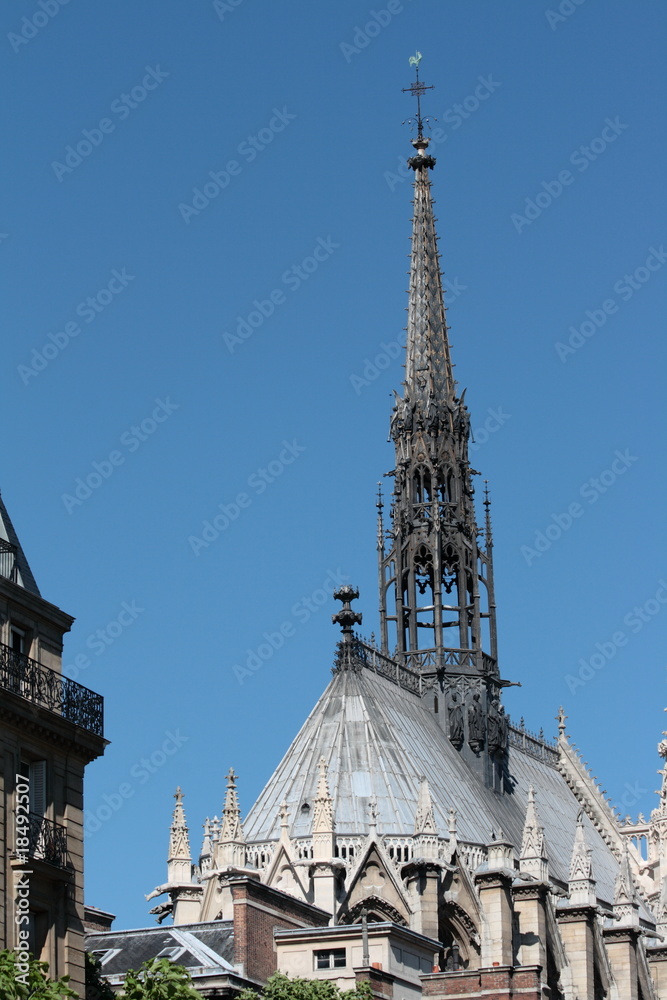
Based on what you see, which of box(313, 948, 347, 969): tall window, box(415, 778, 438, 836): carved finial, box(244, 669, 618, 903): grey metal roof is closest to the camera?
box(313, 948, 347, 969): tall window

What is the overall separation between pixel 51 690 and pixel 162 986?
6.43 metres

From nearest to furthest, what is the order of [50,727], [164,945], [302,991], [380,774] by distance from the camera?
[50,727]
[302,991]
[164,945]
[380,774]

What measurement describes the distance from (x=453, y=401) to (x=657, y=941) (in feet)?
88.6

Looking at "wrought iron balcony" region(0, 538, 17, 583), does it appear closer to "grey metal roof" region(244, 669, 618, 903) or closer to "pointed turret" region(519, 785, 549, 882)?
"grey metal roof" region(244, 669, 618, 903)

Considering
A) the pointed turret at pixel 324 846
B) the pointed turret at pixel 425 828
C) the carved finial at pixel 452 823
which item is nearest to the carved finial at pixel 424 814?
the pointed turret at pixel 425 828

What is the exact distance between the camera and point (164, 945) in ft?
203

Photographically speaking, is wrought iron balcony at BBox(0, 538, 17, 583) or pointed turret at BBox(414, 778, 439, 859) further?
pointed turret at BBox(414, 778, 439, 859)

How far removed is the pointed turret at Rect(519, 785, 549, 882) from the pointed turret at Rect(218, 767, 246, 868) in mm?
11963

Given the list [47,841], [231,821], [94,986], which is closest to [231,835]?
[231,821]

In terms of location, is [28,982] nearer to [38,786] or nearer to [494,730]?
[38,786]

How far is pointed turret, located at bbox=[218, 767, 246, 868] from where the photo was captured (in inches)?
3103

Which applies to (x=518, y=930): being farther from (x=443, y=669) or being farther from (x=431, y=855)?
(x=443, y=669)

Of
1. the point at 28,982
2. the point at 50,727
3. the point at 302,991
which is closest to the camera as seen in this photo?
the point at 28,982

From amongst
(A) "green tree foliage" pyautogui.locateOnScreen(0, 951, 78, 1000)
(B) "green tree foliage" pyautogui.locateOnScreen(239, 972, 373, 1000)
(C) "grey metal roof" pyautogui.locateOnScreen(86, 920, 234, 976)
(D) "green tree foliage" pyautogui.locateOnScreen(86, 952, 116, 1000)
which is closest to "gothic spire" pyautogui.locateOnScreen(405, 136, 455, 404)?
(C) "grey metal roof" pyautogui.locateOnScreen(86, 920, 234, 976)
